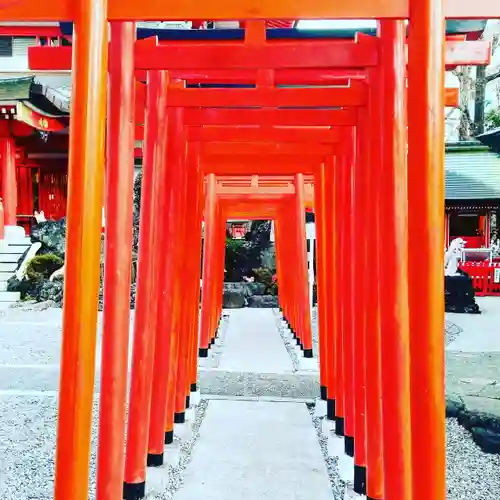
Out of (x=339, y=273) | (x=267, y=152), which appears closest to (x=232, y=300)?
(x=267, y=152)

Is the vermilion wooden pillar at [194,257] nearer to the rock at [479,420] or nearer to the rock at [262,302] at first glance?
the rock at [479,420]

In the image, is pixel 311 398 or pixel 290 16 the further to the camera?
pixel 311 398

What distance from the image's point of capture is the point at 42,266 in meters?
15.4

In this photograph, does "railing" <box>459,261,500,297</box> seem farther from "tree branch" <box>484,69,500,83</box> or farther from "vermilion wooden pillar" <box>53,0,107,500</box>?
"vermilion wooden pillar" <box>53,0,107,500</box>

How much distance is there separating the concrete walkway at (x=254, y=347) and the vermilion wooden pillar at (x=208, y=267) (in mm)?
405

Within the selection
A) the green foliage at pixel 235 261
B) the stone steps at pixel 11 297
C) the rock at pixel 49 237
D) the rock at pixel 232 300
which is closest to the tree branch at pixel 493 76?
the green foliage at pixel 235 261

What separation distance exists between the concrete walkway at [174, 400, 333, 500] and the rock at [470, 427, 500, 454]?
1.39m

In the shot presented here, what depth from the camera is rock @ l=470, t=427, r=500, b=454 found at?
14.7ft

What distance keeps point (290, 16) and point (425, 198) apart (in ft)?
2.64

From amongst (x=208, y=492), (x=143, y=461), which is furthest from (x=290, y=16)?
(x=208, y=492)

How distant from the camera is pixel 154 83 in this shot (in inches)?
124

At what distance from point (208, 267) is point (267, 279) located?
8.17 meters

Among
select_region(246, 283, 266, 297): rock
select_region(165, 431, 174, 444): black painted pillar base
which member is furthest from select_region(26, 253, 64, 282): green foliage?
select_region(165, 431, 174, 444): black painted pillar base

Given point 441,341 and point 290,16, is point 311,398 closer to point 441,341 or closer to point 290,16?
point 441,341
